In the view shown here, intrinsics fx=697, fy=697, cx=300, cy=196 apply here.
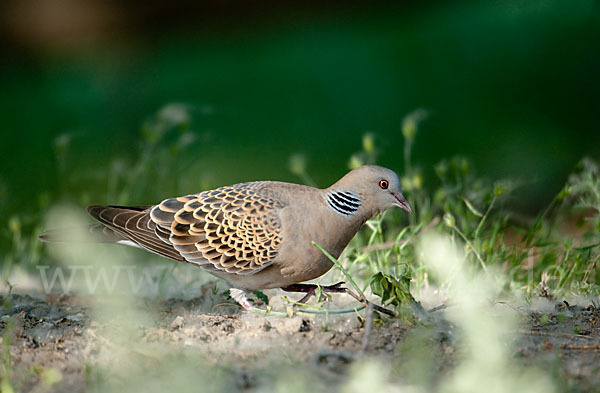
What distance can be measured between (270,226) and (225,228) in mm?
244

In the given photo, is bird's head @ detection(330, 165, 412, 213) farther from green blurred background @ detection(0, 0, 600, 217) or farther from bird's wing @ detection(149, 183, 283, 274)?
green blurred background @ detection(0, 0, 600, 217)

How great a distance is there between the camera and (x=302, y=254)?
302 centimetres

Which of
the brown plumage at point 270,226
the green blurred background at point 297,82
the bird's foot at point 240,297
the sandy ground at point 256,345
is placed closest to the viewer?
the sandy ground at point 256,345

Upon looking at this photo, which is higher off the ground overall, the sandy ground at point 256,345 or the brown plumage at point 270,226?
the brown plumage at point 270,226

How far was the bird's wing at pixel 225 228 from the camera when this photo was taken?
3.10 metres

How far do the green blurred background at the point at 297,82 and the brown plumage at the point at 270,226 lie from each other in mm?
2457

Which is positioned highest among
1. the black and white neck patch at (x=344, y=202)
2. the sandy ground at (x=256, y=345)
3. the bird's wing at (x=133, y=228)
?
the black and white neck patch at (x=344, y=202)

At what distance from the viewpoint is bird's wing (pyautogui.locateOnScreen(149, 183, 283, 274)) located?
310cm

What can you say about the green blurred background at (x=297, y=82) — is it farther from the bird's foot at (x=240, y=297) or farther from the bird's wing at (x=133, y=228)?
the bird's foot at (x=240, y=297)

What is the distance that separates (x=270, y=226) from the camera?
3.11m

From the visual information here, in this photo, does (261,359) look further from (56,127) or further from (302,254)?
(56,127)

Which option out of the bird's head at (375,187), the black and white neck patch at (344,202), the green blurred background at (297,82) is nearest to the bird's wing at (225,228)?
the black and white neck patch at (344,202)

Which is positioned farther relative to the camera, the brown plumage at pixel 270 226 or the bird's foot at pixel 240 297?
the bird's foot at pixel 240 297

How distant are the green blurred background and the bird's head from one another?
2.77 m
